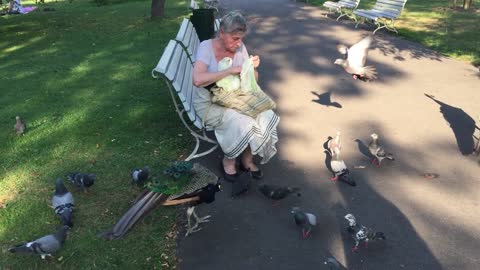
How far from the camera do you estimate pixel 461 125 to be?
596 centimetres

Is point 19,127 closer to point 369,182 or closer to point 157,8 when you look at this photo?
point 369,182

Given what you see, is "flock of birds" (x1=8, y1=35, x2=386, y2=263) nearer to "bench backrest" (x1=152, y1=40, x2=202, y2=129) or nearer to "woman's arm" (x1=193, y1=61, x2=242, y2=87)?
"bench backrest" (x1=152, y1=40, x2=202, y2=129)

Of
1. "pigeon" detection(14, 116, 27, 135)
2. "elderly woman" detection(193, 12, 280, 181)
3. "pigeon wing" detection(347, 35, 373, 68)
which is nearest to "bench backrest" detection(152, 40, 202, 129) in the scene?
"elderly woman" detection(193, 12, 280, 181)

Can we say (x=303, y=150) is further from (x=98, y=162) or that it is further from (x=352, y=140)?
(x=98, y=162)

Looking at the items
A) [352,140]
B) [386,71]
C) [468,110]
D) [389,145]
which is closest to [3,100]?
[352,140]

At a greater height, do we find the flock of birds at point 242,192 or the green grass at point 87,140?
the flock of birds at point 242,192

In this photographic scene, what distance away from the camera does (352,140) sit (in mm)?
5707

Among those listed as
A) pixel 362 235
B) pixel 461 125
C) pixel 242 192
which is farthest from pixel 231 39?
pixel 461 125

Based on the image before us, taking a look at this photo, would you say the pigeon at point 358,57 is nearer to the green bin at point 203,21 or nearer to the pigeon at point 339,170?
the pigeon at point 339,170

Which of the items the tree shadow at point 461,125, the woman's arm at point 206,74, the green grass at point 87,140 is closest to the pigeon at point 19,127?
the green grass at point 87,140

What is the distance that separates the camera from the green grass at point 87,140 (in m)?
3.83

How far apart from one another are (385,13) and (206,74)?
9113 mm

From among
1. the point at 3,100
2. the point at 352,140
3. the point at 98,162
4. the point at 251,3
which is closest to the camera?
the point at 98,162

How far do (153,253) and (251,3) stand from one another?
16404 millimetres
